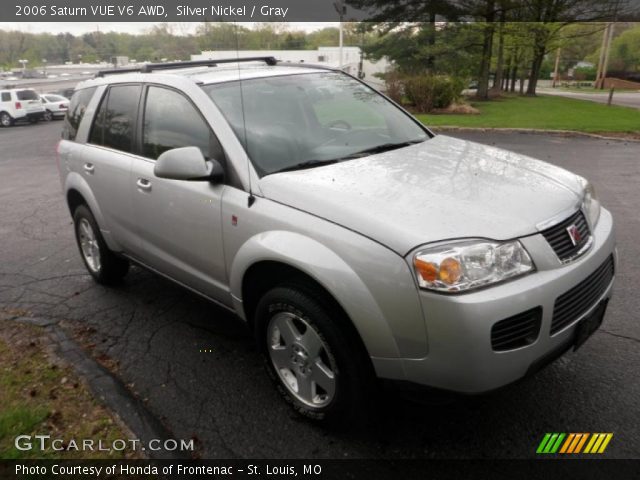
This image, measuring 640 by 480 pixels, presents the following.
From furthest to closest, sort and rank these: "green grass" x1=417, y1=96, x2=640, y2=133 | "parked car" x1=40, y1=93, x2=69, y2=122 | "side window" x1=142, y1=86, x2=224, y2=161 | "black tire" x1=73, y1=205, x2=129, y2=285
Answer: "parked car" x1=40, y1=93, x2=69, y2=122 < "green grass" x1=417, y1=96, x2=640, y2=133 < "black tire" x1=73, y1=205, x2=129, y2=285 < "side window" x1=142, y1=86, x2=224, y2=161

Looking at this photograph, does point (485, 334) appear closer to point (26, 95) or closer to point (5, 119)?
point (26, 95)

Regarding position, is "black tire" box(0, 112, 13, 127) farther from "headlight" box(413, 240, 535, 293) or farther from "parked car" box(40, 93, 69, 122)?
"headlight" box(413, 240, 535, 293)

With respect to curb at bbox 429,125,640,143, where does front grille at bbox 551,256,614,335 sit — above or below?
above

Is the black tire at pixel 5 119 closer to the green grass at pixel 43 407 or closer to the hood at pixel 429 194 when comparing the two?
the green grass at pixel 43 407

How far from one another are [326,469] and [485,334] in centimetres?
105

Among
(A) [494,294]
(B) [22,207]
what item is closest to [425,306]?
(A) [494,294]

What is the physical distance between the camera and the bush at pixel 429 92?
19875mm

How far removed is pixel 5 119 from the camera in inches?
957

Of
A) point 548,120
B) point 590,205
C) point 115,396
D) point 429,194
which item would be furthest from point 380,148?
point 548,120

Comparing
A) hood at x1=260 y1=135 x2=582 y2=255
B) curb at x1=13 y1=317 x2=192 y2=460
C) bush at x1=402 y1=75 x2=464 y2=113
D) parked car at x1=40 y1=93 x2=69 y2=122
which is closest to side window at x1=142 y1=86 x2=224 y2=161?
hood at x1=260 y1=135 x2=582 y2=255

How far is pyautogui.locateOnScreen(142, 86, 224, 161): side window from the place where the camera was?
3.13 metres

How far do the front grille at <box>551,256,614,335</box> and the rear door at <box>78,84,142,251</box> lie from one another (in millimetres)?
2890

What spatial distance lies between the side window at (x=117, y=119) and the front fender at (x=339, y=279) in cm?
187

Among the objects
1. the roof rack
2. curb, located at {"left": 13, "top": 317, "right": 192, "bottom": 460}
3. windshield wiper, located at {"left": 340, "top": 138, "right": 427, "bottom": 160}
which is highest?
the roof rack
